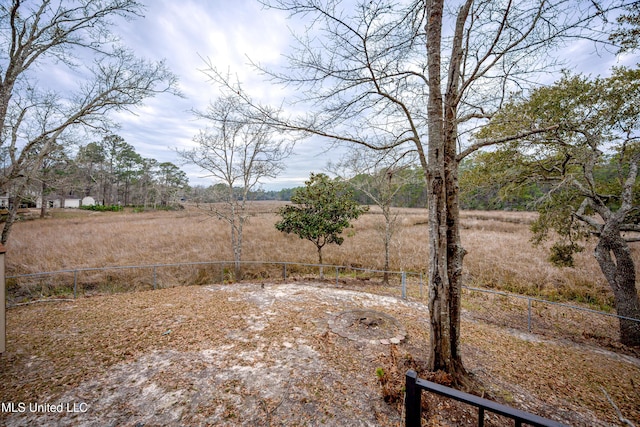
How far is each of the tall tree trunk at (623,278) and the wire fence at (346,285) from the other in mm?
243

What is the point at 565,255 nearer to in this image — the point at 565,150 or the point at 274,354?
the point at 565,150

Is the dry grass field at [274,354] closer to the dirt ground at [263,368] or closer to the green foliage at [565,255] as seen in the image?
the dirt ground at [263,368]

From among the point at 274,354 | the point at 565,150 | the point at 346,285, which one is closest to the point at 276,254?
the point at 346,285

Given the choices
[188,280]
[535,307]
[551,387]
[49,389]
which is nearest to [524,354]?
[551,387]

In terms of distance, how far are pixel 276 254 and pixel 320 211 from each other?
406 centimetres

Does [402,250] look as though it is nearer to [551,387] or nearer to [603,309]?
[603,309]

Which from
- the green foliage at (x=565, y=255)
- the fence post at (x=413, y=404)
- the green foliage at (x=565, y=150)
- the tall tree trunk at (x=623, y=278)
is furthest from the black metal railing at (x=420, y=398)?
the green foliage at (x=565, y=255)

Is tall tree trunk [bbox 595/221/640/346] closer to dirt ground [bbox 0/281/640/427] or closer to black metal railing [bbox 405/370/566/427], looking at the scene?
dirt ground [bbox 0/281/640/427]

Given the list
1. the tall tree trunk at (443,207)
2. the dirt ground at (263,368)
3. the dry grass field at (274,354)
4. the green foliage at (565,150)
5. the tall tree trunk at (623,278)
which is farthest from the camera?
the tall tree trunk at (623,278)

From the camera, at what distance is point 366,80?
163 inches

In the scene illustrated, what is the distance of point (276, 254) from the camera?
13.9 meters

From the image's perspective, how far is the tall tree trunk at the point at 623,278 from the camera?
22.2 feet

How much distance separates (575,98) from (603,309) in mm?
8452

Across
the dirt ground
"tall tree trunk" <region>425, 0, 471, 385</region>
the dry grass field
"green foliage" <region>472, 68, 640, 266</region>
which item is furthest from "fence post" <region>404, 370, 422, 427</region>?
"green foliage" <region>472, 68, 640, 266</region>
